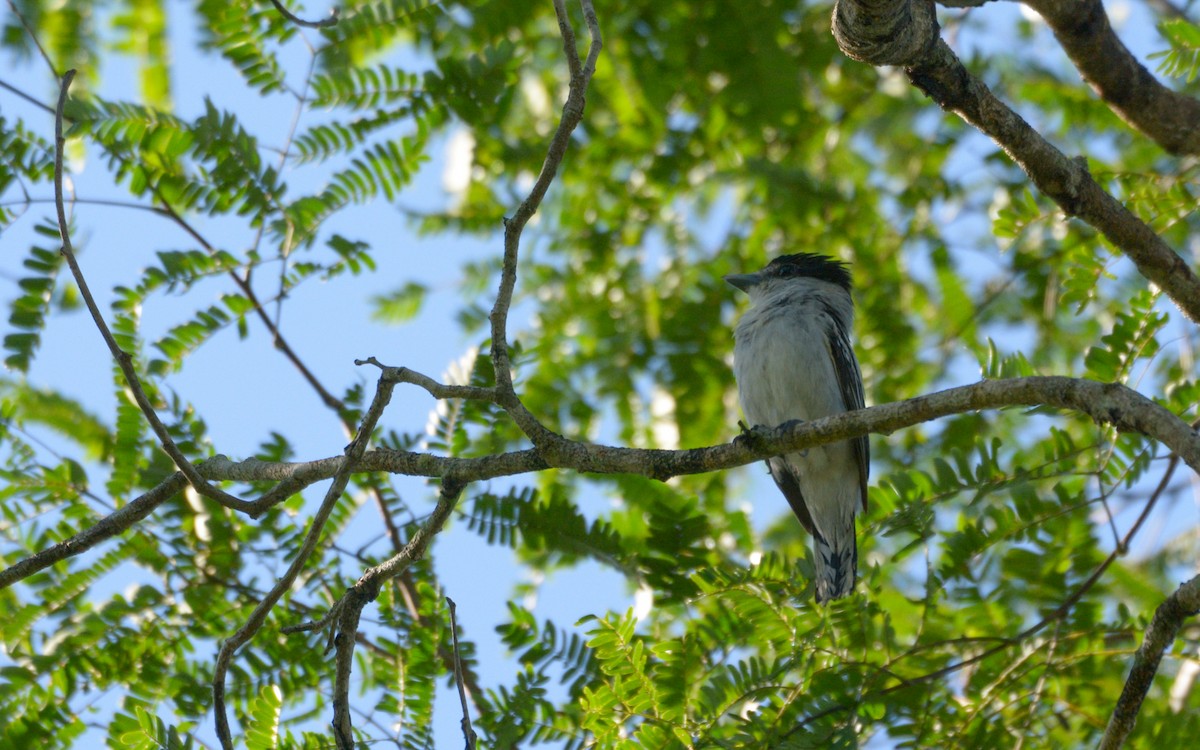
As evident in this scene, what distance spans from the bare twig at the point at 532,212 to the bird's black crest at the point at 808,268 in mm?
3712

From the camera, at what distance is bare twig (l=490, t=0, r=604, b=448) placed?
3551mm

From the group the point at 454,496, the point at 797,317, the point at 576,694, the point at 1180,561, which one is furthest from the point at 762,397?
the point at 1180,561

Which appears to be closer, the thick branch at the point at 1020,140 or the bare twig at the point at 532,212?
the bare twig at the point at 532,212

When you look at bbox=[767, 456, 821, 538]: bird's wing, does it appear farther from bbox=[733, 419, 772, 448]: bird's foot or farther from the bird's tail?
bbox=[733, 419, 772, 448]: bird's foot

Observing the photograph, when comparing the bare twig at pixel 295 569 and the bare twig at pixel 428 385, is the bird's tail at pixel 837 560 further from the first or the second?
the bare twig at pixel 295 569

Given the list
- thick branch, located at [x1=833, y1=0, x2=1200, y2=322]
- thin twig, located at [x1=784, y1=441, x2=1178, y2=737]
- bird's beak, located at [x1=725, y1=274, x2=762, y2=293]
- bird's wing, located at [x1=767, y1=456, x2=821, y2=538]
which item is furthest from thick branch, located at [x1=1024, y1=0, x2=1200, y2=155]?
bird's wing, located at [x1=767, y1=456, x2=821, y2=538]

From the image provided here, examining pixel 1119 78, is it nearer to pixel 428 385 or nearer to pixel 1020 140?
pixel 1020 140

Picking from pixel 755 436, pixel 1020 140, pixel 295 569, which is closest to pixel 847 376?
pixel 1020 140

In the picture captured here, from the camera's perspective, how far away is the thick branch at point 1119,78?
4660mm

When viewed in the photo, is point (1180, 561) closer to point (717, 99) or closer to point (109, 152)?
point (717, 99)

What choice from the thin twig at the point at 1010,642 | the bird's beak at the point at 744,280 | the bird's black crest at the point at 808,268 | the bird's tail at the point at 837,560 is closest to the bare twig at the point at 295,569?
the thin twig at the point at 1010,642

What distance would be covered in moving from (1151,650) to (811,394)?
3.18 meters

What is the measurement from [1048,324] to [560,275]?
3.50 metres

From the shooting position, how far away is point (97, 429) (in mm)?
6070
